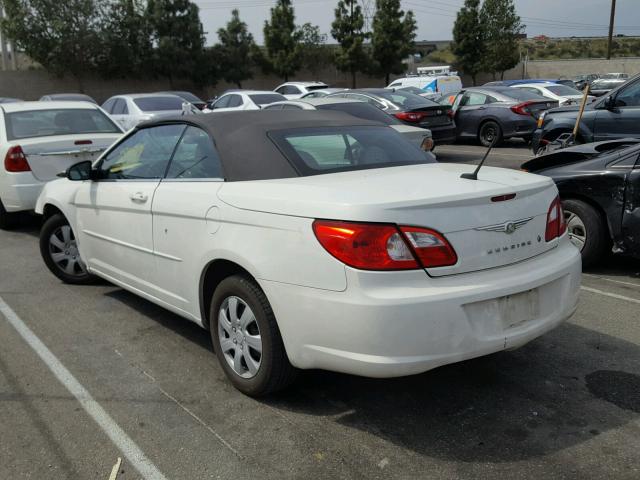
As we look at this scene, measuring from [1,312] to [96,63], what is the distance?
128ft

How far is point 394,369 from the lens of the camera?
2.83 m

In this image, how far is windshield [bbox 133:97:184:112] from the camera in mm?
15059

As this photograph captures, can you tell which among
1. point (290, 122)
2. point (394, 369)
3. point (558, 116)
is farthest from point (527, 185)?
point (558, 116)

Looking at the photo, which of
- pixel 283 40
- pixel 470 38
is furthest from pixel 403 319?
pixel 470 38

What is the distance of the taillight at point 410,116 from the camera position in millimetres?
13250

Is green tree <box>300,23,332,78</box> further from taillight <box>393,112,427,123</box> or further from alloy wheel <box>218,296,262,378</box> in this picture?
alloy wheel <box>218,296,262,378</box>

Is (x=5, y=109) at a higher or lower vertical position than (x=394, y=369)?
higher

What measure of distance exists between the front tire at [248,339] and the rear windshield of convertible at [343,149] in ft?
2.55

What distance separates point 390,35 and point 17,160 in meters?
42.2

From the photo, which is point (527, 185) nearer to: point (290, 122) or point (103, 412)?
point (290, 122)

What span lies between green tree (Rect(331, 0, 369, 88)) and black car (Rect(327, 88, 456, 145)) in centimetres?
3323

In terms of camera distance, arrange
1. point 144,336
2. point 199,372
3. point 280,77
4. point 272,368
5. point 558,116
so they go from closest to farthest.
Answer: point 272,368 < point 199,372 < point 144,336 < point 558,116 < point 280,77

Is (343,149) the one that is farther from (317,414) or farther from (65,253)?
(65,253)

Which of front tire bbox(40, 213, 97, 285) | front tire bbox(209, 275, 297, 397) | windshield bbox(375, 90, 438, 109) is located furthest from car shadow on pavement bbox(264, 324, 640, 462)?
windshield bbox(375, 90, 438, 109)
